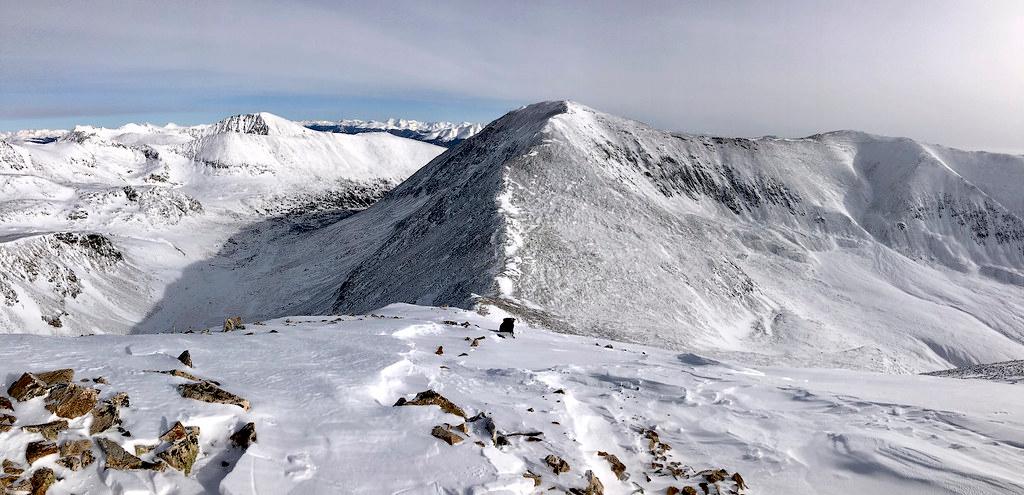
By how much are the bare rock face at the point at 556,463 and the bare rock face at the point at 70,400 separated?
7696 millimetres

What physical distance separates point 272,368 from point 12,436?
16.3 feet

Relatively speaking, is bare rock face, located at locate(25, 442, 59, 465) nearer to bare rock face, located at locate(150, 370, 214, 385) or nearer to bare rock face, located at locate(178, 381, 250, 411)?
bare rock face, located at locate(178, 381, 250, 411)

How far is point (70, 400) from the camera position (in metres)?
8.09

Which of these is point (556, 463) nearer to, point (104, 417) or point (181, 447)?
point (181, 447)

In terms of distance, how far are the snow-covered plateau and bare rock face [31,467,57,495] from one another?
4 cm

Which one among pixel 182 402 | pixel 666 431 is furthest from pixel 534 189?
pixel 182 402

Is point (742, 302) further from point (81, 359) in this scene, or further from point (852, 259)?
point (81, 359)

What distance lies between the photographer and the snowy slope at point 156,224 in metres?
55.5

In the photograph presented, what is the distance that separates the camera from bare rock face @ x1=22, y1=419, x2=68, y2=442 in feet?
24.4

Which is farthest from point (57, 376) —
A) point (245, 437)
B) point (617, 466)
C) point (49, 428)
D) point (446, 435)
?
point (617, 466)

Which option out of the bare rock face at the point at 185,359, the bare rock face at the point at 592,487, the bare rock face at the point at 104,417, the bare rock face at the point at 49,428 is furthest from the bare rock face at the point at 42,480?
the bare rock face at the point at 592,487

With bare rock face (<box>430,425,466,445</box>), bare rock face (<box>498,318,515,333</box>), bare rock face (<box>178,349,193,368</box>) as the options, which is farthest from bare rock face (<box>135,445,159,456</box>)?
bare rock face (<box>498,318,515,333</box>)

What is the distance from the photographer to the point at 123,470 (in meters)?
7.15

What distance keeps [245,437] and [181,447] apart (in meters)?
0.91
